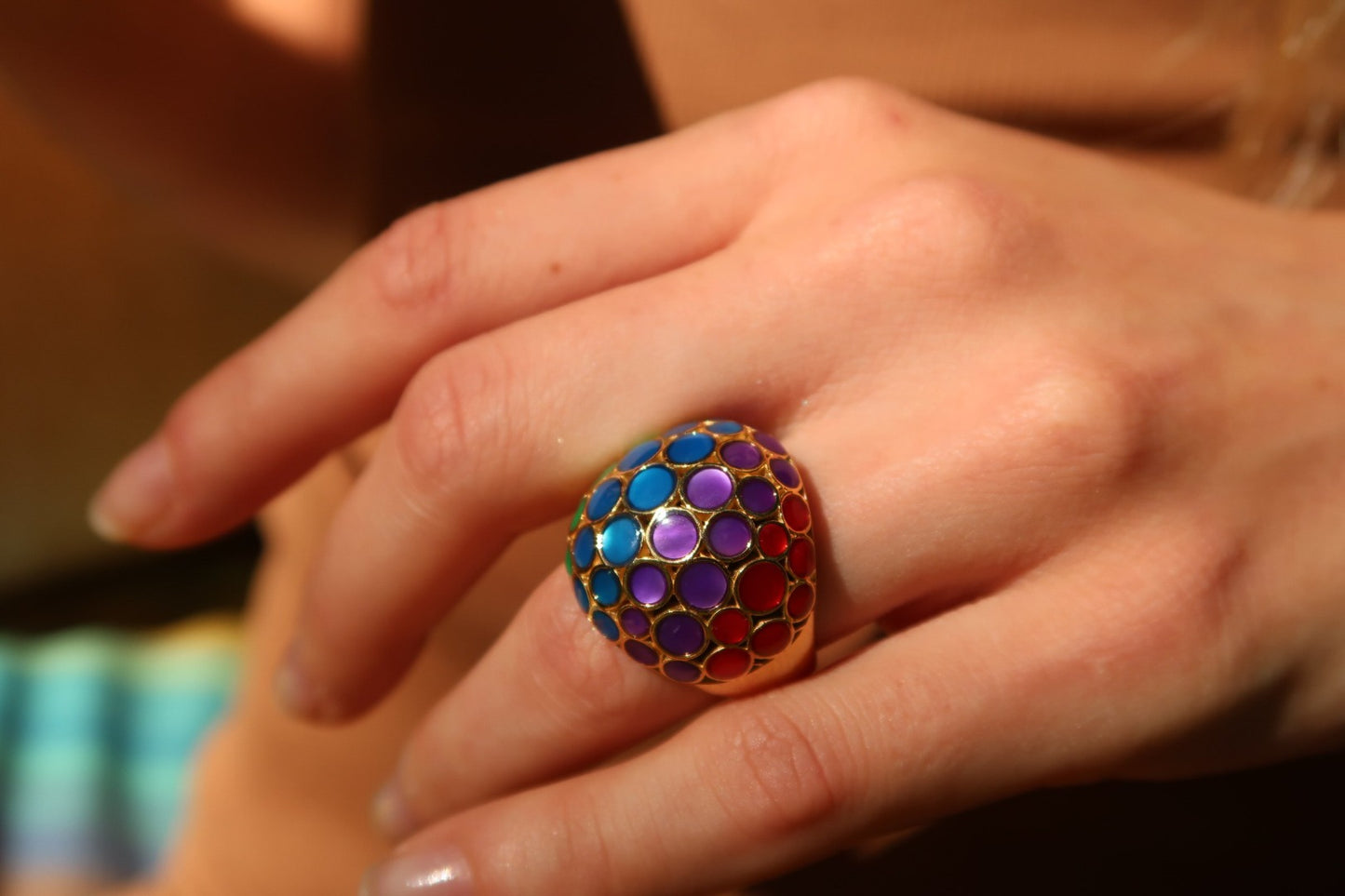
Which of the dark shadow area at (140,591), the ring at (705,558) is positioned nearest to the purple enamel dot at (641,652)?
the ring at (705,558)

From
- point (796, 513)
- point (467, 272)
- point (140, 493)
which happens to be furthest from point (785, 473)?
point (140, 493)

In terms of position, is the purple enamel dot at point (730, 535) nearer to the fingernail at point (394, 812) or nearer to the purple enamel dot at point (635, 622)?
the purple enamel dot at point (635, 622)

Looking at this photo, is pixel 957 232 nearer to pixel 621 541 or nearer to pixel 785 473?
pixel 785 473

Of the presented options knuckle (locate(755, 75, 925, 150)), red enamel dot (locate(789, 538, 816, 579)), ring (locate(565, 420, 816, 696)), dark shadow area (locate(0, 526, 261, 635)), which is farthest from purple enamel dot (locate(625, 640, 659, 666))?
dark shadow area (locate(0, 526, 261, 635))

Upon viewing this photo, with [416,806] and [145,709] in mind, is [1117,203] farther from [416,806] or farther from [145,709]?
[145,709]

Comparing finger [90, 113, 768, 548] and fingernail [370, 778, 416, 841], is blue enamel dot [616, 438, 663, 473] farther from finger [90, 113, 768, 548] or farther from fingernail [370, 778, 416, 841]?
fingernail [370, 778, 416, 841]

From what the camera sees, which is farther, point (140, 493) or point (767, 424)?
point (140, 493)
